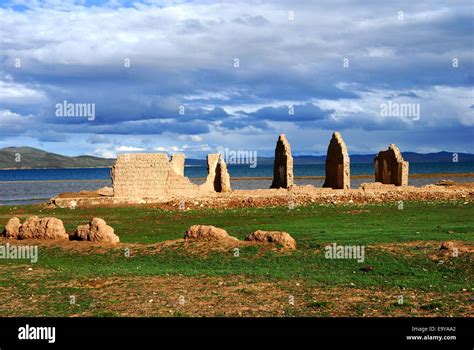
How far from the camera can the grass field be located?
12586mm

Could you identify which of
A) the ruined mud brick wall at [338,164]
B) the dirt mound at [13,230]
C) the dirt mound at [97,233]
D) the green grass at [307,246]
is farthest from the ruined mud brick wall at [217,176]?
the dirt mound at [97,233]

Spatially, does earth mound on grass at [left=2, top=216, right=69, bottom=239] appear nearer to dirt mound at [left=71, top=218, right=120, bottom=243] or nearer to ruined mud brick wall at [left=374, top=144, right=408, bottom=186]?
dirt mound at [left=71, top=218, right=120, bottom=243]

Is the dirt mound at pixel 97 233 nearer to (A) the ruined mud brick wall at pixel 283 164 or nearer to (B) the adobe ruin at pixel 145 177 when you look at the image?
(B) the adobe ruin at pixel 145 177

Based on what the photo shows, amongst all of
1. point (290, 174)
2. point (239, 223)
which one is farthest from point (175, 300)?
point (290, 174)

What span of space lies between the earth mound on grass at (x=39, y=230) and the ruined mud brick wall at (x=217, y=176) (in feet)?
83.6

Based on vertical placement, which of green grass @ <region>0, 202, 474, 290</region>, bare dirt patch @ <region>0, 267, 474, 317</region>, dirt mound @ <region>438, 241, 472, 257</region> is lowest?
bare dirt patch @ <region>0, 267, 474, 317</region>

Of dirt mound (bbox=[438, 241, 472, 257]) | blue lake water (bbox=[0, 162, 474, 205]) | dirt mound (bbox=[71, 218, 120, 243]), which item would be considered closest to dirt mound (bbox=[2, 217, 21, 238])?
dirt mound (bbox=[71, 218, 120, 243])

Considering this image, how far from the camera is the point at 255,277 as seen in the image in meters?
15.8

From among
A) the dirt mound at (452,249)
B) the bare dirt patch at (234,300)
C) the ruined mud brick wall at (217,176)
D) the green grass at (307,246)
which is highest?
the ruined mud brick wall at (217,176)

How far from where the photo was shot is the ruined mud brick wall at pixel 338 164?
46094 millimetres

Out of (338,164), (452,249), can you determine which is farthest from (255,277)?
(338,164)

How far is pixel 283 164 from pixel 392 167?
1028 centimetres

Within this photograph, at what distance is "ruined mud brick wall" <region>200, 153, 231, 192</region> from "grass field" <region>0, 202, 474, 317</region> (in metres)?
23.3
